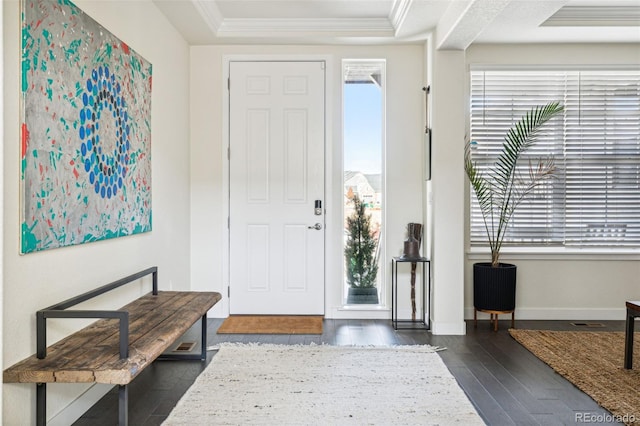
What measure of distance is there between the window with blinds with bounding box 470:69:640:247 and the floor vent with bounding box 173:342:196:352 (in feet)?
8.78

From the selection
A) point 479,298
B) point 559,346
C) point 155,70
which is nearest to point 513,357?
point 559,346

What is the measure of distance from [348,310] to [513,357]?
1564 millimetres

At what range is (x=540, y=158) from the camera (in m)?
4.52

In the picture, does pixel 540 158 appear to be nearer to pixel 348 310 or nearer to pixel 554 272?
pixel 554 272

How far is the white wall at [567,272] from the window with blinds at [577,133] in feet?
0.47

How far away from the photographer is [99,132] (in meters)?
2.64

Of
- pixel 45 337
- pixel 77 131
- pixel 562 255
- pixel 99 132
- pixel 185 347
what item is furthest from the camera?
pixel 562 255

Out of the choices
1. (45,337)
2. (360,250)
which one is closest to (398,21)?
(360,250)

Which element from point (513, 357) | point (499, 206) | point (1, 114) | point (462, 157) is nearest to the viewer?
point (1, 114)

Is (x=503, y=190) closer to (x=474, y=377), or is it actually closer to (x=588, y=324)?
(x=588, y=324)

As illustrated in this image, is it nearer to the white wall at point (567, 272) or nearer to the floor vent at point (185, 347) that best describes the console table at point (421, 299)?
the white wall at point (567, 272)

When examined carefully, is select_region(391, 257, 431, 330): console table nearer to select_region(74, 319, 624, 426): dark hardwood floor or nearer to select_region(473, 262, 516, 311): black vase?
select_region(74, 319, 624, 426): dark hardwood floor

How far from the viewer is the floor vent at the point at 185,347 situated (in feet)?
11.5

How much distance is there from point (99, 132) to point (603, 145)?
14.2ft
